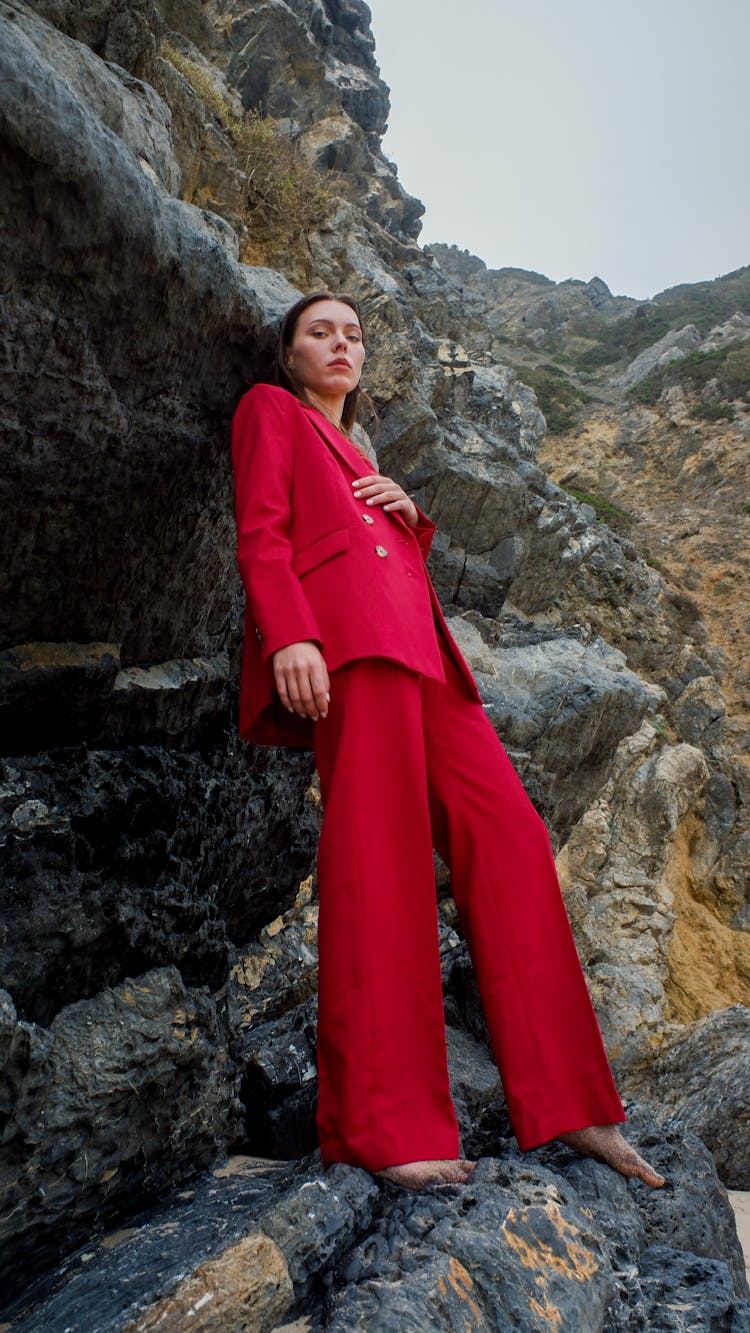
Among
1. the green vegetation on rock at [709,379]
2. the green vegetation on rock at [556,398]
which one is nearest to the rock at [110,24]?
the green vegetation on rock at [709,379]

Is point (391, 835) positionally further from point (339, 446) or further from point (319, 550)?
point (339, 446)

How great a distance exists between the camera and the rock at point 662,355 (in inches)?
904

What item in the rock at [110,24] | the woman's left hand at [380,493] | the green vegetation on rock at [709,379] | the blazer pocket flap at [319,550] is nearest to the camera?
the blazer pocket flap at [319,550]

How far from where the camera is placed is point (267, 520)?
2035 millimetres

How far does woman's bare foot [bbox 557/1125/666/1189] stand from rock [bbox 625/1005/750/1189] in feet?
6.97

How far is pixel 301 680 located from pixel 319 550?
405 millimetres

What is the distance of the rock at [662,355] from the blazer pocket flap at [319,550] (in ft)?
74.3

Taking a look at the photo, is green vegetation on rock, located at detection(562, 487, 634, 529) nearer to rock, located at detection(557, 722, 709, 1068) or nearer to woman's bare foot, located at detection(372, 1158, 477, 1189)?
rock, located at detection(557, 722, 709, 1068)

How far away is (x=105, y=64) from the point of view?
262 centimetres

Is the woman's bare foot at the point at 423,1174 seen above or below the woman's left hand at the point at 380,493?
below

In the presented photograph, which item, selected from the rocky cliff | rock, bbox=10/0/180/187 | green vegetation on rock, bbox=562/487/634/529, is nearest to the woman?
the rocky cliff

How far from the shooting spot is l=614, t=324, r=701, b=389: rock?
23.0m

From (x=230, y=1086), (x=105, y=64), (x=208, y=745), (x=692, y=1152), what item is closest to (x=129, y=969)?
(x=230, y=1086)

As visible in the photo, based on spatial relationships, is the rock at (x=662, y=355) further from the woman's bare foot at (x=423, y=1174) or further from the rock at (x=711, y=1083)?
the woman's bare foot at (x=423, y=1174)
